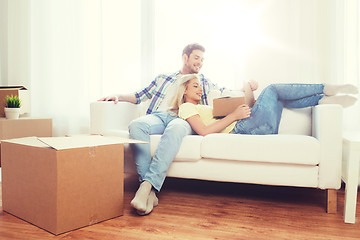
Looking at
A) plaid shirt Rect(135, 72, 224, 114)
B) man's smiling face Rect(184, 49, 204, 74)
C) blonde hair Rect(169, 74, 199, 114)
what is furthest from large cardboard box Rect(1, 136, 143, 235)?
man's smiling face Rect(184, 49, 204, 74)

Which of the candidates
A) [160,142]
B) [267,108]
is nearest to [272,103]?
[267,108]

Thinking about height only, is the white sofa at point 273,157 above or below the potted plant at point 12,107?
below

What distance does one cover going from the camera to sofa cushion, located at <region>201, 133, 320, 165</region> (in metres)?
1.54

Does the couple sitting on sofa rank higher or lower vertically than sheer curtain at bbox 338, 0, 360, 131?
lower

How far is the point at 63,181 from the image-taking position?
3.97 feet

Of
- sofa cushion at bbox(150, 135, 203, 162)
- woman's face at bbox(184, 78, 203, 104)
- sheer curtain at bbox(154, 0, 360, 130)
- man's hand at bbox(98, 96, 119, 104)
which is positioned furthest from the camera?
sheer curtain at bbox(154, 0, 360, 130)

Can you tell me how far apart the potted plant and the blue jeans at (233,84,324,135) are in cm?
186

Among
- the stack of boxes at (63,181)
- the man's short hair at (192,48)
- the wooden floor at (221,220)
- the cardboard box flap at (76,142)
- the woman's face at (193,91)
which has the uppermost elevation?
the man's short hair at (192,48)

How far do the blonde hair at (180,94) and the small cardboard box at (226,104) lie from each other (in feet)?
0.78

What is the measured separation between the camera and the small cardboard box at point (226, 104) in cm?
183

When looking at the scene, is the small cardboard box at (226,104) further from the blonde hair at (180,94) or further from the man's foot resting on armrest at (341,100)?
the man's foot resting on armrest at (341,100)

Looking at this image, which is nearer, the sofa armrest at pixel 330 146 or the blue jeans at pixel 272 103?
the sofa armrest at pixel 330 146

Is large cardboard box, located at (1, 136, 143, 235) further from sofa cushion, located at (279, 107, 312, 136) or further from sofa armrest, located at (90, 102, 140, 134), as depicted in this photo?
sofa cushion, located at (279, 107, 312, 136)

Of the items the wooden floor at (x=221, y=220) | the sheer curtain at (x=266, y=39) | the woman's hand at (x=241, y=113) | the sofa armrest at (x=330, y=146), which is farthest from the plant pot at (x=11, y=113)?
the sofa armrest at (x=330, y=146)
